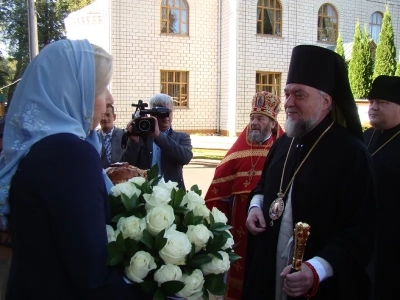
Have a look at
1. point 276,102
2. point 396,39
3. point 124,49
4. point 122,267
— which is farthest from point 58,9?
point 122,267

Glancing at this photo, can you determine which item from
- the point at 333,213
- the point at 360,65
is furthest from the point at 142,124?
the point at 360,65

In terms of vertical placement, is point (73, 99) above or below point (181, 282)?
above

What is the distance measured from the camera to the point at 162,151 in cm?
418

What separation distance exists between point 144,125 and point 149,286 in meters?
2.48

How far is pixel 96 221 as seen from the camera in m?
1.39

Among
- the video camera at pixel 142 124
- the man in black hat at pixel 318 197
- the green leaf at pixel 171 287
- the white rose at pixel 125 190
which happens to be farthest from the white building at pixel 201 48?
the green leaf at pixel 171 287

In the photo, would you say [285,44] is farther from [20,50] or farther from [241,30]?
[20,50]

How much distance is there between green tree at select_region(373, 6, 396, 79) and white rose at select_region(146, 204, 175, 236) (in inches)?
774

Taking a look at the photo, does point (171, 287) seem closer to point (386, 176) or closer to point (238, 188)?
point (238, 188)

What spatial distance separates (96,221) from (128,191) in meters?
0.32

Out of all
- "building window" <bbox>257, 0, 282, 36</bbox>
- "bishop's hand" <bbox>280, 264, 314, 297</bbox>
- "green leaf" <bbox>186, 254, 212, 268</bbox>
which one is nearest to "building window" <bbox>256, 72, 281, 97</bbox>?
"building window" <bbox>257, 0, 282, 36</bbox>

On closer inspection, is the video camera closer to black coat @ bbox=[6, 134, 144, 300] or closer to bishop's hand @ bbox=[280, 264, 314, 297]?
bishop's hand @ bbox=[280, 264, 314, 297]

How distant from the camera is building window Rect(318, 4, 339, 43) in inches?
896

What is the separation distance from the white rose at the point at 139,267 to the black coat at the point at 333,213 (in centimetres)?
110
